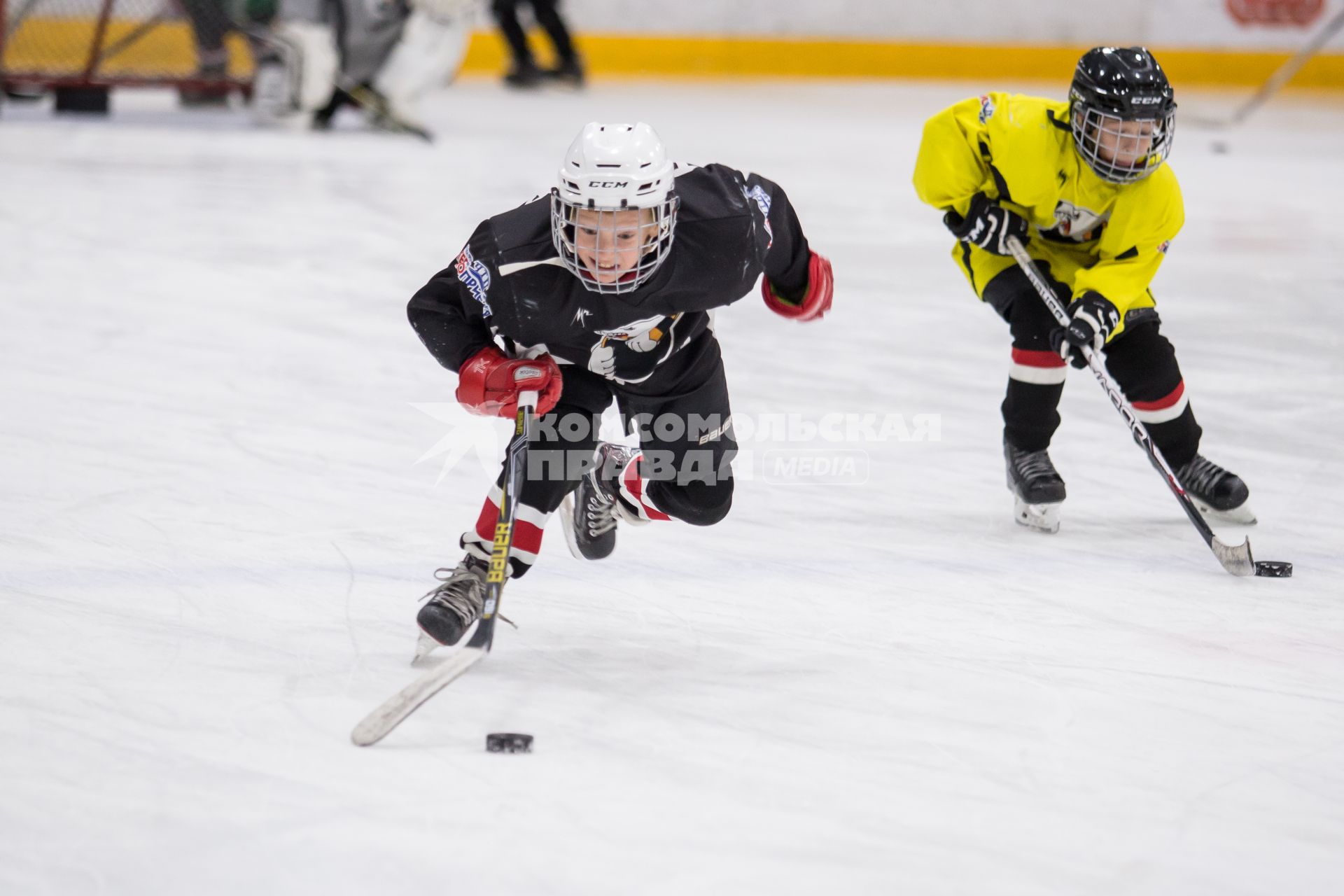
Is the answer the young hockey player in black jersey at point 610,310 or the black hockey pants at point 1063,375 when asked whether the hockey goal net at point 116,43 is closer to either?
the black hockey pants at point 1063,375

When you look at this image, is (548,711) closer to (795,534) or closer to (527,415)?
(527,415)

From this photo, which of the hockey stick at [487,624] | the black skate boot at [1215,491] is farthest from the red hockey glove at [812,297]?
the black skate boot at [1215,491]

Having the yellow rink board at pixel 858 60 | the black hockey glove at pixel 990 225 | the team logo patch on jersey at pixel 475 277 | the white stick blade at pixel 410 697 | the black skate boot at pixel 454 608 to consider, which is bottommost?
the yellow rink board at pixel 858 60

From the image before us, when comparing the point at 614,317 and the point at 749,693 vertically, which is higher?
the point at 614,317

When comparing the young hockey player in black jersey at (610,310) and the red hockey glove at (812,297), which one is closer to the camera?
the young hockey player in black jersey at (610,310)

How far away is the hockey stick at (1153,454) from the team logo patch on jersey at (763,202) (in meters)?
0.80

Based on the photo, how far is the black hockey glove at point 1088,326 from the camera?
2.78m

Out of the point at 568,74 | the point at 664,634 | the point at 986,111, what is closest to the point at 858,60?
the point at 568,74

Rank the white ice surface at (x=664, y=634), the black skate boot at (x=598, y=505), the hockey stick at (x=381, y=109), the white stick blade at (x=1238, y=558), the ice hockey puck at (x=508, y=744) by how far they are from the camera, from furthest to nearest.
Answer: the hockey stick at (x=381, y=109) < the white stick blade at (x=1238, y=558) < the black skate boot at (x=598, y=505) < the ice hockey puck at (x=508, y=744) < the white ice surface at (x=664, y=634)

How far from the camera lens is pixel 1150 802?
71.2 inches

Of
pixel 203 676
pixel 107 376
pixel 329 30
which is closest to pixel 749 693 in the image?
pixel 203 676

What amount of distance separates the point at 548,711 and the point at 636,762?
21cm

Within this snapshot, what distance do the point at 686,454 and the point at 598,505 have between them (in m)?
0.19

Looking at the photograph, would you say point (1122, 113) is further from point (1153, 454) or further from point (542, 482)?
point (542, 482)
